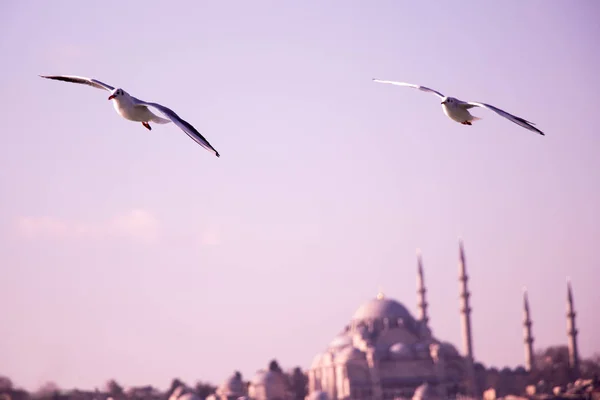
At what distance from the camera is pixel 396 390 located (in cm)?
14150

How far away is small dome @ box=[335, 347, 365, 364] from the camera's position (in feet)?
455

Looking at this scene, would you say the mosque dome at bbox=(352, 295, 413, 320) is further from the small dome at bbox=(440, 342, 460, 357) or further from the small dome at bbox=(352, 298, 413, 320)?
the small dome at bbox=(440, 342, 460, 357)

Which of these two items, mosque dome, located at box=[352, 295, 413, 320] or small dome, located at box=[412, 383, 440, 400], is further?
mosque dome, located at box=[352, 295, 413, 320]

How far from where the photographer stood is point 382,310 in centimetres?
15112

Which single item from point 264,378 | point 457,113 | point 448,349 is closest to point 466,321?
point 448,349

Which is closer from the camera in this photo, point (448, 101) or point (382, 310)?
point (448, 101)

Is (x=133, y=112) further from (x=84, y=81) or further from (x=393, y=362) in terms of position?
(x=393, y=362)

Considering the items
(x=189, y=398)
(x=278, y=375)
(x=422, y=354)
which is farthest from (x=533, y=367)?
(x=189, y=398)

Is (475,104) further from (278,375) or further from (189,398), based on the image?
(278,375)

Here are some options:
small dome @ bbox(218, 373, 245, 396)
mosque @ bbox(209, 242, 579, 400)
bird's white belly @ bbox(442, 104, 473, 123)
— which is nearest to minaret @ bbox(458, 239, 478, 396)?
mosque @ bbox(209, 242, 579, 400)

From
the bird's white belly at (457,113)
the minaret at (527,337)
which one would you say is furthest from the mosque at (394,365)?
the bird's white belly at (457,113)

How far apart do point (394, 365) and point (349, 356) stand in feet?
18.9

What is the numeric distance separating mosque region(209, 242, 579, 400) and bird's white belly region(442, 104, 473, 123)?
113609mm

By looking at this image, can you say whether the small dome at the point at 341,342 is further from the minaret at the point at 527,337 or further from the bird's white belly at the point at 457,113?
the bird's white belly at the point at 457,113
